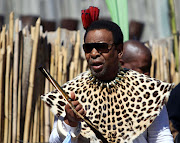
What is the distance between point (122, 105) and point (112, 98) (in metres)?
0.08

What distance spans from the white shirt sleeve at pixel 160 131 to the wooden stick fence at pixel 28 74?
4.35ft

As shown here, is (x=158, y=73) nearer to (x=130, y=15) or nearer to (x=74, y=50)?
(x=74, y=50)

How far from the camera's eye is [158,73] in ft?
17.0

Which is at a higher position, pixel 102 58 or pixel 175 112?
pixel 102 58

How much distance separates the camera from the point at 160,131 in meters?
2.73

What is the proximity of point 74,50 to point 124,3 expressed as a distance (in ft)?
2.26

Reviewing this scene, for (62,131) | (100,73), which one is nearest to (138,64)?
(100,73)

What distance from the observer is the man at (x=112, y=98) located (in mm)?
2695

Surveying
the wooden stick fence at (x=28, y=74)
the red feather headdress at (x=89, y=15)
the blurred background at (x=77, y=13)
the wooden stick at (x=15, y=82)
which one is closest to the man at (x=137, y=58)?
the wooden stick fence at (x=28, y=74)

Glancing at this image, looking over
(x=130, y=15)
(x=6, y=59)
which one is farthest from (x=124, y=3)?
(x=130, y=15)

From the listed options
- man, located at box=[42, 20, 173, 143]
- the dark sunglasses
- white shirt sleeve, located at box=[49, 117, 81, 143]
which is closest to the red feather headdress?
man, located at box=[42, 20, 173, 143]

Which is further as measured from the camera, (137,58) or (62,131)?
(137,58)

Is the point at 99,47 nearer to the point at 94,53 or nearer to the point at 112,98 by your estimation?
the point at 94,53

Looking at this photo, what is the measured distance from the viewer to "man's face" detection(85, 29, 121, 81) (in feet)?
8.75
